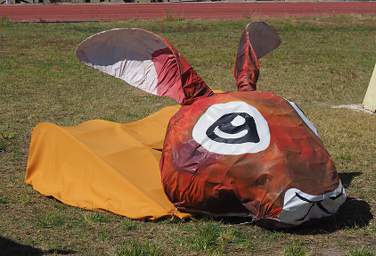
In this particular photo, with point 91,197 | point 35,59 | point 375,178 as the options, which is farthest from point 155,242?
point 35,59

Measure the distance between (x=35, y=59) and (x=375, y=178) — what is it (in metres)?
9.61

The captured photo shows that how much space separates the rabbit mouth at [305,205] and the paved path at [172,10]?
18.6 m

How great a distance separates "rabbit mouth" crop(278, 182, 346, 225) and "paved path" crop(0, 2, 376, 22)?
61.0 ft

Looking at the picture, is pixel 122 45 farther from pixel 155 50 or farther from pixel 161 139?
pixel 161 139

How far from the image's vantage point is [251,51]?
6551mm

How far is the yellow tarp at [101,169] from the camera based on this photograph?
19.1 ft

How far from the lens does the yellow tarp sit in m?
5.84

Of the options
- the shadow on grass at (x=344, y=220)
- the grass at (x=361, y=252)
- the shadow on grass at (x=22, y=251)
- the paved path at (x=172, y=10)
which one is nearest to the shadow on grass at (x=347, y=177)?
the shadow on grass at (x=344, y=220)

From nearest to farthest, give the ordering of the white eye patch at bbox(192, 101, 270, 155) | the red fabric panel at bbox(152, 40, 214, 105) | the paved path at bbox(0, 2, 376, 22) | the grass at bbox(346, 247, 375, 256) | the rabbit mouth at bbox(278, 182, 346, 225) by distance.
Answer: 1. the grass at bbox(346, 247, 375, 256)
2. the rabbit mouth at bbox(278, 182, 346, 225)
3. the white eye patch at bbox(192, 101, 270, 155)
4. the red fabric panel at bbox(152, 40, 214, 105)
5. the paved path at bbox(0, 2, 376, 22)

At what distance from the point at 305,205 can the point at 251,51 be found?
5.72 feet

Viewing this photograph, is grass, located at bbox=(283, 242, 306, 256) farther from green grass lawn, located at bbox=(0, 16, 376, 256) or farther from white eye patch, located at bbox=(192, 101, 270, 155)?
white eye patch, located at bbox=(192, 101, 270, 155)

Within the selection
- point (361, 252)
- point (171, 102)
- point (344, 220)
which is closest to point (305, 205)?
point (361, 252)

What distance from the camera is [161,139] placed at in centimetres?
699

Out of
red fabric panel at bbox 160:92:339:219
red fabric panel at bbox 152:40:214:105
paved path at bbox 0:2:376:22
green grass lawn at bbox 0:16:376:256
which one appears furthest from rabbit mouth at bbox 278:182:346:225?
paved path at bbox 0:2:376:22
